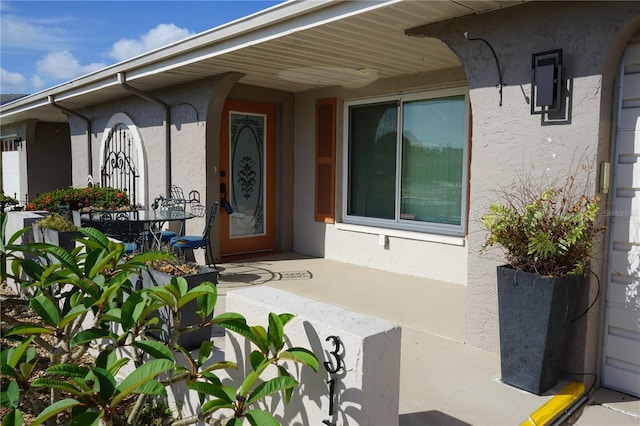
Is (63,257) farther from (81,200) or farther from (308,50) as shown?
(81,200)

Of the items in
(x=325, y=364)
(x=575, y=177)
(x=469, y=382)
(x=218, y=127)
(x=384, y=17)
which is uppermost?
(x=384, y=17)

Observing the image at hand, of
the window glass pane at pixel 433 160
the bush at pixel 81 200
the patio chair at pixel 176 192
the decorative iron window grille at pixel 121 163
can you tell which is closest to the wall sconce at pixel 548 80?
the window glass pane at pixel 433 160

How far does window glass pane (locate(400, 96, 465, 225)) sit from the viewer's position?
5789 millimetres

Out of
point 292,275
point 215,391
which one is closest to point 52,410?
point 215,391

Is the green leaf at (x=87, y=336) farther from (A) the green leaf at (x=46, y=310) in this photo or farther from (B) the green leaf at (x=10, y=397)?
(B) the green leaf at (x=10, y=397)

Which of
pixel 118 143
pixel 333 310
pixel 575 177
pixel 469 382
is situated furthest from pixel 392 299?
pixel 118 143

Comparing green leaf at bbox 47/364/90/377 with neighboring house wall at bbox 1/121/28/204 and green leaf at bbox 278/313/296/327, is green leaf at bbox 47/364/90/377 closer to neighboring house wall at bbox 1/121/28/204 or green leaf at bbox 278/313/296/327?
green leaf at bbox 278/313/296/327

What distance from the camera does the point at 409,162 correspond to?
20.7 ft

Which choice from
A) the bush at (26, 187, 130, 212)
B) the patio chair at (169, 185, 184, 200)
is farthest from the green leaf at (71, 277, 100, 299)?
the bush at (26, 187, 130, 212)

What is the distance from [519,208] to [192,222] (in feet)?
15.6

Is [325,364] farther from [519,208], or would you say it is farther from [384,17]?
[384,17]

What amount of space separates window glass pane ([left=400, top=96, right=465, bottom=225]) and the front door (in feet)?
7.50

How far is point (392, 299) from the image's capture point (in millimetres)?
5016

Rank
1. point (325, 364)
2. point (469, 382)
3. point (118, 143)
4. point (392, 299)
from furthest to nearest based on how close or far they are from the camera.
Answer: point (118, 143) → point (392, 299) → point (469, 382) → point (325, 364)
